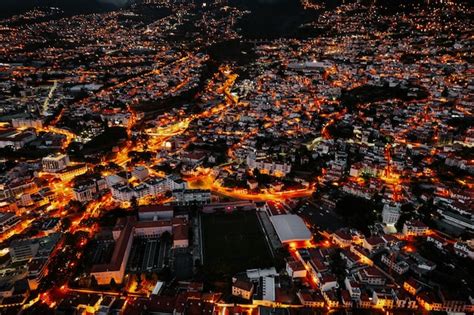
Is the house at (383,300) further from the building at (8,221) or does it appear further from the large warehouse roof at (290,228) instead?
the building at (8,221)

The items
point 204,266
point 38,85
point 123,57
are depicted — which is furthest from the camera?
point 123,57

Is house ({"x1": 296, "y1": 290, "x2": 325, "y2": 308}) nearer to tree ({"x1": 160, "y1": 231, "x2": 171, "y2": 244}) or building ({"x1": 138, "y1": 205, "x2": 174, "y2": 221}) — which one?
tree ({"x1": 160, "y1": 231, "x2": 171, "y2": 244})

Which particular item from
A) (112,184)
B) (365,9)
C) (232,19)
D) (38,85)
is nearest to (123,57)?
(38,85)

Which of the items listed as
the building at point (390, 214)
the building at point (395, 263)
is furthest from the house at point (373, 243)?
the building at point (390, 214)

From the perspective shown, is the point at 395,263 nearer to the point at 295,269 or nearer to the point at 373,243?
the point at 373,243

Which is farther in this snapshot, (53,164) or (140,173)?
(53,164)

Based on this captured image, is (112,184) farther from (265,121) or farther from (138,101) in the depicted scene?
(138,101)

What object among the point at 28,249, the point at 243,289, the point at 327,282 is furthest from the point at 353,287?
the point at 28,249

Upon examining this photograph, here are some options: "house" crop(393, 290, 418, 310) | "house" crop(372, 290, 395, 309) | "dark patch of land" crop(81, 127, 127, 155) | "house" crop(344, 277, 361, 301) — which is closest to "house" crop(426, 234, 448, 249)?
"house" crop(393, 290, 418, 310)
